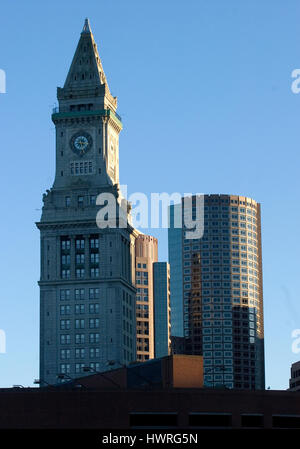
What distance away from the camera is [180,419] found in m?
162

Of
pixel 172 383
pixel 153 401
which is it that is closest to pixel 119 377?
pixel 172 383

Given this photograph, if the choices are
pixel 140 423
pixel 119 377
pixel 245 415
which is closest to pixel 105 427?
pixel 140 423

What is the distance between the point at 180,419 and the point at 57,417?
13.8m

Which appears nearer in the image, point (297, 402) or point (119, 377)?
point (297, 402)

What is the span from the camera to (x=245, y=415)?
163000 millimetres
